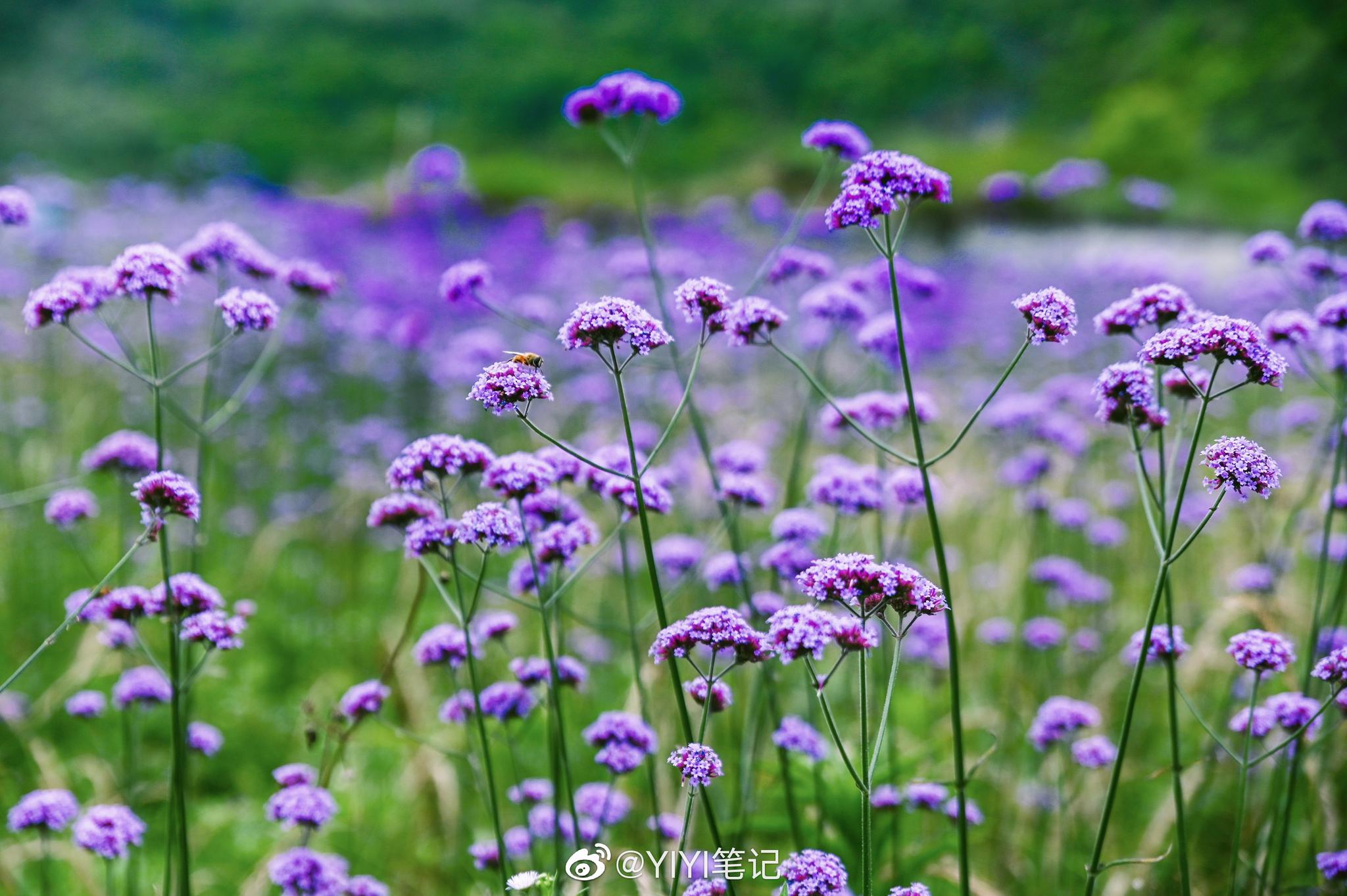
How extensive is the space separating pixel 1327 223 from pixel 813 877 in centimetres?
277

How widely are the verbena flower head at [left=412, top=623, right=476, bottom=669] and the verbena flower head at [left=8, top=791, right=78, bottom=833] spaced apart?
0.94 metres

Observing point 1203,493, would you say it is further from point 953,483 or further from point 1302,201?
point 1302,201

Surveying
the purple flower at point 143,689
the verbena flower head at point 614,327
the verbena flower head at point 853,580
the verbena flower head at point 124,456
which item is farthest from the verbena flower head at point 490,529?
the verbena flower head at point 124,456

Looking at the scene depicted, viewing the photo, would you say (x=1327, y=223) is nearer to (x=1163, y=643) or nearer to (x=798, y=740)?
(x=1163, y=643)

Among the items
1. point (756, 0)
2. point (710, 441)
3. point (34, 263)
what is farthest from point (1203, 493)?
point (756, 0)

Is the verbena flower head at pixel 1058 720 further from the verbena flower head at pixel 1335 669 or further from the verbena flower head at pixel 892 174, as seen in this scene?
the verbena flower head at pixel 892 174

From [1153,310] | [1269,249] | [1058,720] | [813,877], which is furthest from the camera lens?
[1269,249]

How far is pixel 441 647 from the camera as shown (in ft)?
8.77

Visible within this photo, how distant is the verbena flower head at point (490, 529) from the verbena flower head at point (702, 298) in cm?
62

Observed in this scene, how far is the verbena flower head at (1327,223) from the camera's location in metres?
3.23

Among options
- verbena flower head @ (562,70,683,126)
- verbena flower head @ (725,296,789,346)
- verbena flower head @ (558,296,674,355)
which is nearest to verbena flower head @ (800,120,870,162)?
verbena flower head @ (562,70,683,126)

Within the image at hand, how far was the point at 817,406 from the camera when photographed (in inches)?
175

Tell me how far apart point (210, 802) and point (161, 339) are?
652 centimetres

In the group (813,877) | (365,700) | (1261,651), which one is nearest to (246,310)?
(365,700)
